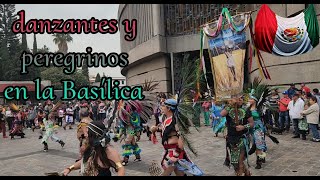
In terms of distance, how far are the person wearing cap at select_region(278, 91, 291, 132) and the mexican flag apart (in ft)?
10.1

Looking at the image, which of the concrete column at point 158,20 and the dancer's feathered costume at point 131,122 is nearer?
the dancer's feathered costume at point 131,122

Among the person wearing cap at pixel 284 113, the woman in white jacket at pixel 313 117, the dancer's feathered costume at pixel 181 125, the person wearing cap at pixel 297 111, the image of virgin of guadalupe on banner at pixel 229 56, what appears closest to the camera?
the dancer's feathered costume at pixel 181 125

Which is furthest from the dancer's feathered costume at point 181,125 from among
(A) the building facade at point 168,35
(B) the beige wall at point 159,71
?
(B) the beige wall at point 159,71

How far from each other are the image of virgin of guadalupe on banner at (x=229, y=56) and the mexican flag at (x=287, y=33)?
1.76 m

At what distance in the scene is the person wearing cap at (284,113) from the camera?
11.6 m

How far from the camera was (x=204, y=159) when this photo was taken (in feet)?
27.7

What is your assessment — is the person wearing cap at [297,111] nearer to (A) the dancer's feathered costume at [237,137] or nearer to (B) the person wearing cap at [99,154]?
(A) the dancer's feathered costume at [237,137]

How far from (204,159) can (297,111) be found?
4.21 meters

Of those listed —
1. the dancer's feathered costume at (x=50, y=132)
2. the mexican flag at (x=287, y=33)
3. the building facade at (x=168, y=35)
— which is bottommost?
the dancer's feathered costume at (x=50, y=132)

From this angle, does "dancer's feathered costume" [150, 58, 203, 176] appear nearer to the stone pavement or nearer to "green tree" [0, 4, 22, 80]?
the stone pavement

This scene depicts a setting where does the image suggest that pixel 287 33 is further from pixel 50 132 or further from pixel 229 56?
pixel 50 132

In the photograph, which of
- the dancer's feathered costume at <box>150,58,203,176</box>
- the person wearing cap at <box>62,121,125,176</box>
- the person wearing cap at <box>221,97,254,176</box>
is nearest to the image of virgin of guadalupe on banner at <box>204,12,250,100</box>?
the person wearing cap at <box>221,97,254,176</box>

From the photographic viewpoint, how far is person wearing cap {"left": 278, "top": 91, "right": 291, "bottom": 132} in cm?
1164
